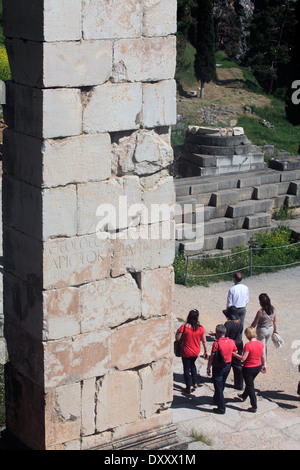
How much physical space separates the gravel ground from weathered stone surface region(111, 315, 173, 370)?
348 centimetres

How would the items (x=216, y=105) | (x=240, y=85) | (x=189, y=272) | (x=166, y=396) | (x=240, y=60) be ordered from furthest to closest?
(x=240, y=60) < (x=240, y=85) < (x=216, y=105) < (x=189, y=272) < (x=166, y=396)

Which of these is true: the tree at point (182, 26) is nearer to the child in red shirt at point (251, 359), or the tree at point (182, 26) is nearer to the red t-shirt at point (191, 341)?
the red t-shirt at point (191, 341)

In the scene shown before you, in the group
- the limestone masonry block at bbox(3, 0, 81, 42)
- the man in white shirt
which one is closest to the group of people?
the man in white shirt

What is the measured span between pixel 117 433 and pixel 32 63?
11.6ft

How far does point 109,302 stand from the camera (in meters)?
7.22

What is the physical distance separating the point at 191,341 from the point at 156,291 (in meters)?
2.65

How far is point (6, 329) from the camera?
7.54 metres

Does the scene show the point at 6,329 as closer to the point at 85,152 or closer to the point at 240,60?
the point at 85,152

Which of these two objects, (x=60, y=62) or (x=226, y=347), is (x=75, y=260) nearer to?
(x=60, y=62)

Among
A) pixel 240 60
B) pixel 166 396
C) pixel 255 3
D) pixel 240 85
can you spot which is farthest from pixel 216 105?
pixel 166 396

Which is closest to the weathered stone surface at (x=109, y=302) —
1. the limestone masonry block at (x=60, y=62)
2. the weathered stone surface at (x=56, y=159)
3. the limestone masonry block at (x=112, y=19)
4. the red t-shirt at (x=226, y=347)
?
the weathered stone surface at (x=56, y=159)

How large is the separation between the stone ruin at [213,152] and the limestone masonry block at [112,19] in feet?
52.6

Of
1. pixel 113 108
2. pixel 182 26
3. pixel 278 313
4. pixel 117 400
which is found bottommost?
pixel 278 313

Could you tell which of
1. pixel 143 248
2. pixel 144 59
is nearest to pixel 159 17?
pixel 144 59
